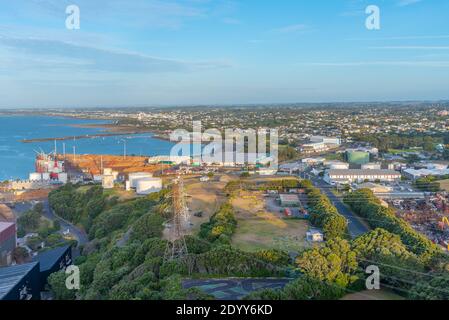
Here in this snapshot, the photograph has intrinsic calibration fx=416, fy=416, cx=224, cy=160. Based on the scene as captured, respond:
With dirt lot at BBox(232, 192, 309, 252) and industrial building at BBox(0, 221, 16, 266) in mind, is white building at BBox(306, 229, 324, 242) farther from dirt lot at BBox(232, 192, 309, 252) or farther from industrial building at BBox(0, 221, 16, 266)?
industrial building at BBox(0, 221, 16, 266)

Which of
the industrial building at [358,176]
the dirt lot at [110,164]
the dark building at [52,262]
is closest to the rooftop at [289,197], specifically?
the industrial building at [358,176]

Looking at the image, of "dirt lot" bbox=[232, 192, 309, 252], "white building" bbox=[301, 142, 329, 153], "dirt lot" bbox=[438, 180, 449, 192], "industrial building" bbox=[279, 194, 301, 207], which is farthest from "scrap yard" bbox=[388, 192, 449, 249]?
"white building" bbox=[301, 142, 329, 153]

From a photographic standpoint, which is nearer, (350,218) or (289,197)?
(350,218)

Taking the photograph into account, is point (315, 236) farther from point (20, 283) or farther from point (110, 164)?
point (110, 164)

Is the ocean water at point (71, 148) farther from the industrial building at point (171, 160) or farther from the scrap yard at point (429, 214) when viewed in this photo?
the scrap yard at point (429, 214)

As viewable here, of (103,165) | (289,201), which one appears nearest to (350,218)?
(289,201)

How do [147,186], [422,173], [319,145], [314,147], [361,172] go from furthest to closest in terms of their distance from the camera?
[319,145]
[314,147]
[422,173]
[361,172]
[147,186]

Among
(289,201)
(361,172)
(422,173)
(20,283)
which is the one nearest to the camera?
(20,283)
